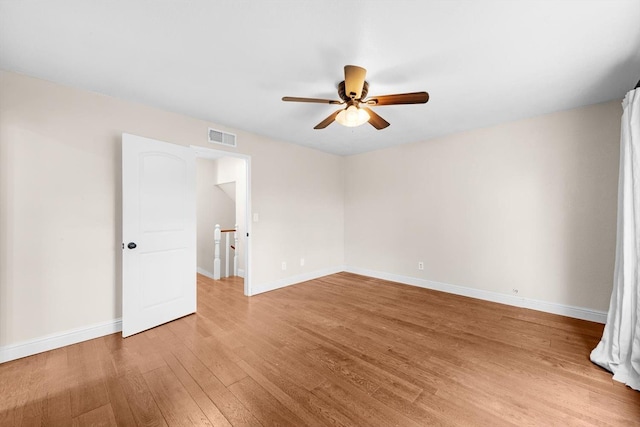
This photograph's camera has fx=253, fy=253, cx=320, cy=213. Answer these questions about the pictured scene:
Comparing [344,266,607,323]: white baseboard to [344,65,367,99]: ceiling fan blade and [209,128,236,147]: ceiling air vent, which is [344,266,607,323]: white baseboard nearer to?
[344,65,367,99]: ceiling fan blade

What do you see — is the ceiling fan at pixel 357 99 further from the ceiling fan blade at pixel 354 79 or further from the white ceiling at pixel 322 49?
the white ceiling at pixel 322 49

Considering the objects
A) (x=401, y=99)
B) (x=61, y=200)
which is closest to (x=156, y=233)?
(x=61, y=200)

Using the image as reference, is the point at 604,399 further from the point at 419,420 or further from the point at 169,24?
the point at 169,24

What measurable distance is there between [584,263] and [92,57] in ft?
16.9

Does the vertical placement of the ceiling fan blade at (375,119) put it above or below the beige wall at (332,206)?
above

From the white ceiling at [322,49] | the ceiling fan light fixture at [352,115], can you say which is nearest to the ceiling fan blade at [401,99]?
the ceiling fan light fixture at [352,115]

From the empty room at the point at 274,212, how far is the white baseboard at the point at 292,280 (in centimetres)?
10

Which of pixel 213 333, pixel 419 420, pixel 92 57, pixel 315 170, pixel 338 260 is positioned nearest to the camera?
pixel 419 420

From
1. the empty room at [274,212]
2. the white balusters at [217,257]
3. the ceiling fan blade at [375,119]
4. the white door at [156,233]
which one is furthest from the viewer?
the white balusters at [217,257]

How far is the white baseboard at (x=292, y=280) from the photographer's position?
387 cm

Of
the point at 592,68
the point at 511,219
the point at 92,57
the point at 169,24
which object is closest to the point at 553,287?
the point at 511,219

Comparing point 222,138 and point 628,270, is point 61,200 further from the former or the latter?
point 628,270

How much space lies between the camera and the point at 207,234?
5.37 meters

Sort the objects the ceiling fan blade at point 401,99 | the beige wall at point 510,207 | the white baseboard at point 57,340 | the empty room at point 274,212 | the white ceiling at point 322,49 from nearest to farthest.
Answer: the white ceiling at point 322,49 → the empty room at point 274,212 → the ceiling fan blade at point 401,99 → the white baseboard at point 57,340 → the beige wall at point 510,207
